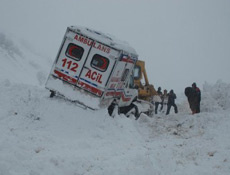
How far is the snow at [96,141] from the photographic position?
6.47 metres

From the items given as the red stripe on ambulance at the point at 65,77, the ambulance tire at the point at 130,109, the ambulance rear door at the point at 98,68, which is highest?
the ambulance rear door at the point at 98,68

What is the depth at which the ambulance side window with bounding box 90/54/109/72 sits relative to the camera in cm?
1152

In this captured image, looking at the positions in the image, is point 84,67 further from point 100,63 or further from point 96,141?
point 96,141

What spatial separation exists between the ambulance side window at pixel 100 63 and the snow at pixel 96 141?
1642mm

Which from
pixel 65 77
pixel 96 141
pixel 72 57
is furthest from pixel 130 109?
pixel 96 141

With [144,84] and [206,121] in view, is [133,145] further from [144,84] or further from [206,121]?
[144,84]

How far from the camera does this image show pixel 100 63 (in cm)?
1154

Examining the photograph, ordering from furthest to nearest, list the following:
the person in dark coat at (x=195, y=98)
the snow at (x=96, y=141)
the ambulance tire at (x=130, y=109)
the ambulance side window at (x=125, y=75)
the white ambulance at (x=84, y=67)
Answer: the person in dark coat at (x=195, y=98) < the ambulance tire at (x=130, y=109) < the ambulance side window at (x=125, y=75) < the white ambulance at (x=84, y=67) < the snow at (x=96, y=141)

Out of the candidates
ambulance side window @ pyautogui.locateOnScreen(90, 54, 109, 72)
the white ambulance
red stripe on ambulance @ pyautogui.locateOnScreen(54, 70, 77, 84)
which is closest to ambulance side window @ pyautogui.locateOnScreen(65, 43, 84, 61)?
the white ambulance

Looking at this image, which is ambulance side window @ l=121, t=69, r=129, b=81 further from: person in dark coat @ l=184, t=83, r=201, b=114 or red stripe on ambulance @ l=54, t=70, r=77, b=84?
person in dark coat @ l=184, t=83, r=201, b=114

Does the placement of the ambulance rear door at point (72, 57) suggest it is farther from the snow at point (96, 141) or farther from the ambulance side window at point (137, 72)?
the ambulance side window at point (137, 72)

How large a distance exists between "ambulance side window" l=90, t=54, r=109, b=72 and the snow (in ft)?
5.39

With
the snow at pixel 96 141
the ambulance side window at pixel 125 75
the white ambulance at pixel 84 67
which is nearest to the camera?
the snow at pixel 96 141

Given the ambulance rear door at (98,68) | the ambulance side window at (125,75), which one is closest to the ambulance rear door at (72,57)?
the ambulance rear door at (98,68)
